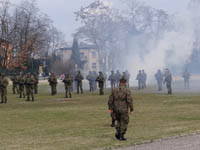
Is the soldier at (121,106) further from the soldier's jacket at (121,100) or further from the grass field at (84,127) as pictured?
the grass field at (84,127)

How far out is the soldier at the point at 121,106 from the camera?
13617mm

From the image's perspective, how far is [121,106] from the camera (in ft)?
44.8

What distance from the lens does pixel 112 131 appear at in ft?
51.8

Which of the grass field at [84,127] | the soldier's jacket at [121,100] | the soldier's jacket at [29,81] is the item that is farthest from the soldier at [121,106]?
the soldier's jacket at [29,81]

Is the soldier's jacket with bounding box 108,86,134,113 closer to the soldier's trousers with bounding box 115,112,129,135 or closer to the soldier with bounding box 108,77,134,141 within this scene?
the soldier with bounding box 108,77,134,141

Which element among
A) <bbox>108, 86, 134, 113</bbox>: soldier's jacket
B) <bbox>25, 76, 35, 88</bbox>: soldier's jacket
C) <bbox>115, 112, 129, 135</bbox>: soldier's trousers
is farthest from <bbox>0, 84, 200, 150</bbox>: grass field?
<bbox>25, 76, 35, 88</bbox>: soldier's jacket

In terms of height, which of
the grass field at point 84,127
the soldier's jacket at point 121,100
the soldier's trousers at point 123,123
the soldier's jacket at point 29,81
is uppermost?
the soldier's jacket at point 29,81

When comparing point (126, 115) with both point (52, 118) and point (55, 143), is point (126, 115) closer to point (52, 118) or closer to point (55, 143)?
point (55, 143)

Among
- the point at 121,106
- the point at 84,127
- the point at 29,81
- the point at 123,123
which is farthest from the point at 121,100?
the point at 29,81

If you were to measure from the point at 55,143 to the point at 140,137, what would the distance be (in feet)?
7.97

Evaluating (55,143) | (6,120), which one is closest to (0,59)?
(6,120)

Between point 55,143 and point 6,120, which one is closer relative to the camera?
point 55,143

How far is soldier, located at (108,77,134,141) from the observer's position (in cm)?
1362

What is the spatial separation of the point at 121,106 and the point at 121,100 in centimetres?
17
